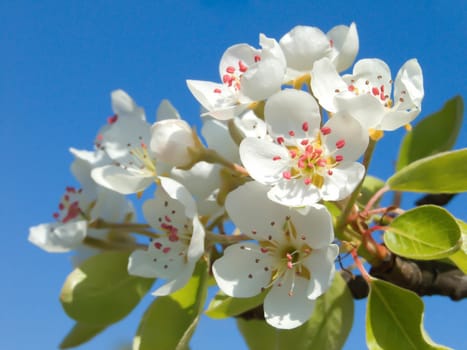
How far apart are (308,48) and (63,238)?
2.85 ft

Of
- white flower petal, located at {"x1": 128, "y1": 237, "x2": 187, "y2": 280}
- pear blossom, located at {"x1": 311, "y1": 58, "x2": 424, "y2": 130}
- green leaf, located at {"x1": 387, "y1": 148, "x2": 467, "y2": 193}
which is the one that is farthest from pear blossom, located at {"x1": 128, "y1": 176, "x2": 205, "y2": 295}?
green leaf, located at {"x1": 387, "y1": 148, "x2": 467, "y2": 193}

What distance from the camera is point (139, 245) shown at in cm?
202

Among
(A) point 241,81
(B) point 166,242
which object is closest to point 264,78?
(A) point 241,81

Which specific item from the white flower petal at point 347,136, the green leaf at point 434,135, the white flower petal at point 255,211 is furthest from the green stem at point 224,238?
the green leaf at point 434,135

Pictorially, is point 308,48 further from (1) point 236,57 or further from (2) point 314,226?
(2) point 314,226

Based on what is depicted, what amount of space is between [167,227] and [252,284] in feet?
0.98

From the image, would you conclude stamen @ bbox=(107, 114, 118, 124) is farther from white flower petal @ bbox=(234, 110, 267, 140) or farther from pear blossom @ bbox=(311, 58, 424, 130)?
pear blossom @ bbox=(311, 58, 424, 130)

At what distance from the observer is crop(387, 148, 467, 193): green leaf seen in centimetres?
162

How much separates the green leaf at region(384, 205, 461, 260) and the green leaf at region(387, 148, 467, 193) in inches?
5.1

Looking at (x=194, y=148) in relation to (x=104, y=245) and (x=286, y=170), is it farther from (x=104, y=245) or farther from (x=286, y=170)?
(x=104, y=245)

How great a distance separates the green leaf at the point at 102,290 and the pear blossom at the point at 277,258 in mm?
427

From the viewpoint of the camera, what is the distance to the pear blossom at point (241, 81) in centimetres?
162

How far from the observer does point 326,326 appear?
1786 millimetres

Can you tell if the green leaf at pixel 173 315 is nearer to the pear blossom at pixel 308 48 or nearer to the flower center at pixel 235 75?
the flower center at pixel 235 75
